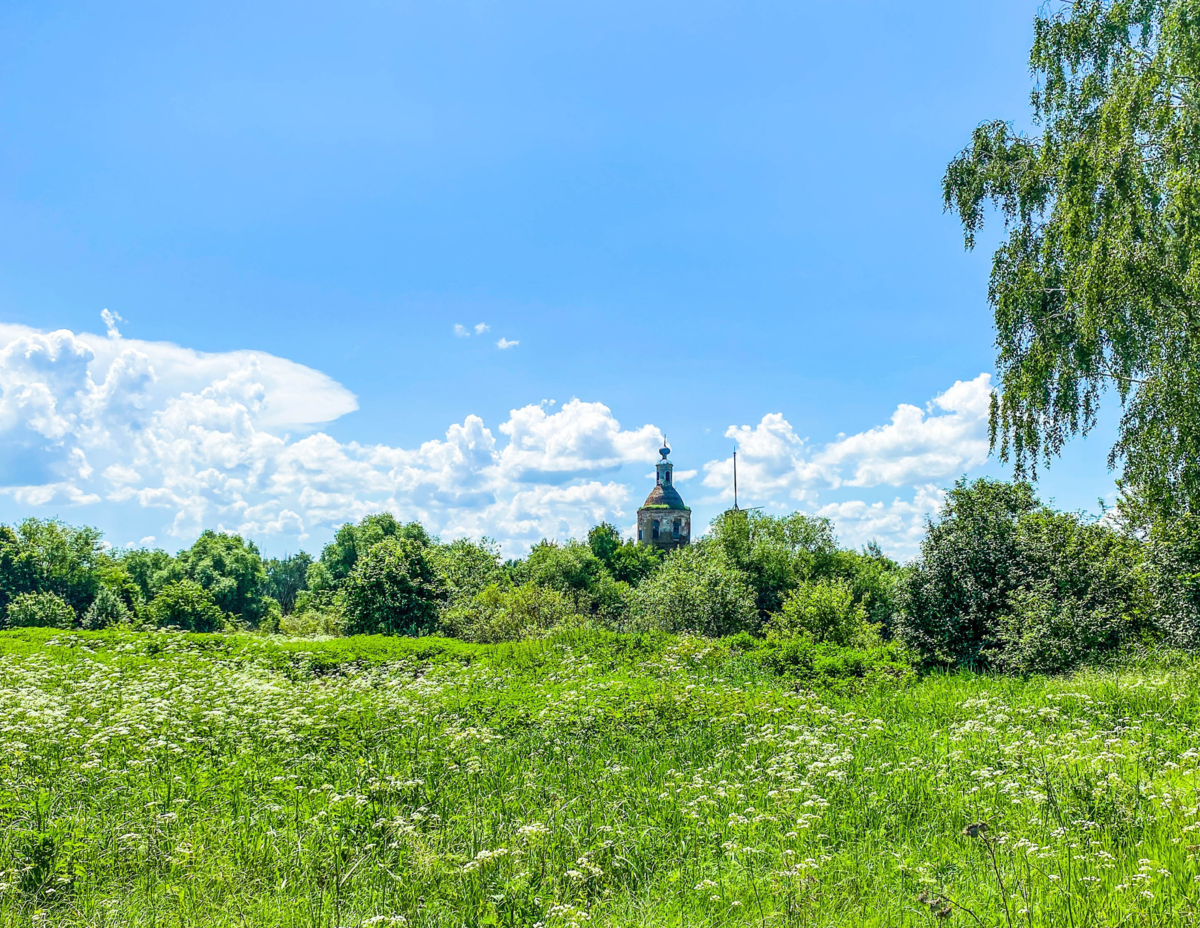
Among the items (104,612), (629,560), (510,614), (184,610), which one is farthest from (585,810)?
(629,560)

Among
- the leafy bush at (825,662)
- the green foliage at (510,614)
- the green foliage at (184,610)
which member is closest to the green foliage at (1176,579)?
the leafy bush at (825,662)

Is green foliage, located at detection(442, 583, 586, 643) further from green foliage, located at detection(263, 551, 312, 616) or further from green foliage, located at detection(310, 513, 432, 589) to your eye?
green foliage, located at detection(263, 551, 312, 616)

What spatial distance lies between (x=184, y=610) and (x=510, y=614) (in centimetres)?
2274

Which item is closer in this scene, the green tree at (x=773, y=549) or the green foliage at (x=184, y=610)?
the green tree at (x=773, y=549)

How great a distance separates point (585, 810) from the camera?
542 cm

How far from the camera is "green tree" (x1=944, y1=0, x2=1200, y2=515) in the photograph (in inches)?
408

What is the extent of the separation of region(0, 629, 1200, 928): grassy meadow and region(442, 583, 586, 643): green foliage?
532 inches

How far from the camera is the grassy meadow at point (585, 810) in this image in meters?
3.97

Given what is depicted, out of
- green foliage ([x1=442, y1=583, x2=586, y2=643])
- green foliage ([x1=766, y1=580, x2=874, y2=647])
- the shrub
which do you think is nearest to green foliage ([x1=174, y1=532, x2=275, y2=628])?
green foliage ([x1=442, y1=583, x2=586, y2=643])

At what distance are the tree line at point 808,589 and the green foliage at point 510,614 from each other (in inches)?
2.6

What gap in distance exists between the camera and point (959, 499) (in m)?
17.0

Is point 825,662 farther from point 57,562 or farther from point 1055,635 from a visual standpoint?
point 57,562

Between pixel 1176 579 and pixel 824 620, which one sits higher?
pixel 1176 579

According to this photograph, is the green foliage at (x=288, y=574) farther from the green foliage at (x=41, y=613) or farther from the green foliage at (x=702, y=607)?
the green foliage at (x=702, y=607)
